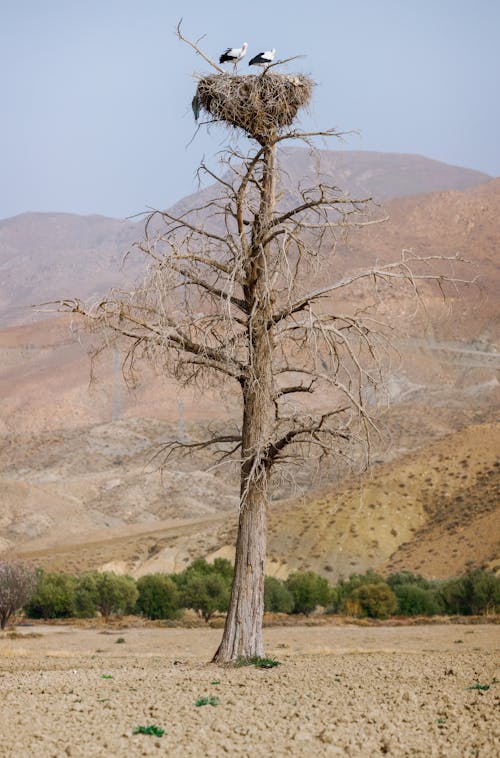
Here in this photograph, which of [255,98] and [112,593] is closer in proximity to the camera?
[255,98]

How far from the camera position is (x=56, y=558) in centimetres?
4912

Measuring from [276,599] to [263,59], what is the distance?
76.3 ft

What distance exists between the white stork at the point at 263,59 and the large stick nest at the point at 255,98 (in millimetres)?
150

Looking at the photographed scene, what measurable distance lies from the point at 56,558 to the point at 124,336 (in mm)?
39019

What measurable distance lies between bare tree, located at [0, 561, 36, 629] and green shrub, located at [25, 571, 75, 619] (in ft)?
12.4

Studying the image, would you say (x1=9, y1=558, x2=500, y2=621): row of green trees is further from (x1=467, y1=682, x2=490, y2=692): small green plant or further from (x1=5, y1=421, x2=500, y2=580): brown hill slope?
(x1=467, y1=682, x2=490, y2=692): small green plant

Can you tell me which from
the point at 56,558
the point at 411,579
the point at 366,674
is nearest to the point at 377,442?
the point at 366,674

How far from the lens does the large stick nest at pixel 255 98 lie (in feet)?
40.5

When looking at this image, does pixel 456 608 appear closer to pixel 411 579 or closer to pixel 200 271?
pixel 411 579

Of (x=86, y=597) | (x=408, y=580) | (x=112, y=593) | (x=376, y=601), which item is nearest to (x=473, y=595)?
(x=376, y=601)

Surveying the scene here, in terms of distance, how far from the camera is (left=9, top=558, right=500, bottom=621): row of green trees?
3088 centimetres

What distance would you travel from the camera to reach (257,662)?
12031mm

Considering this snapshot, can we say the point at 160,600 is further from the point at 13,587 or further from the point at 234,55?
the point at 234,55

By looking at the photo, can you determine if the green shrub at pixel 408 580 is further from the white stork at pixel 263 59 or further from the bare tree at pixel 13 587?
the white stork at pixel 263 59
